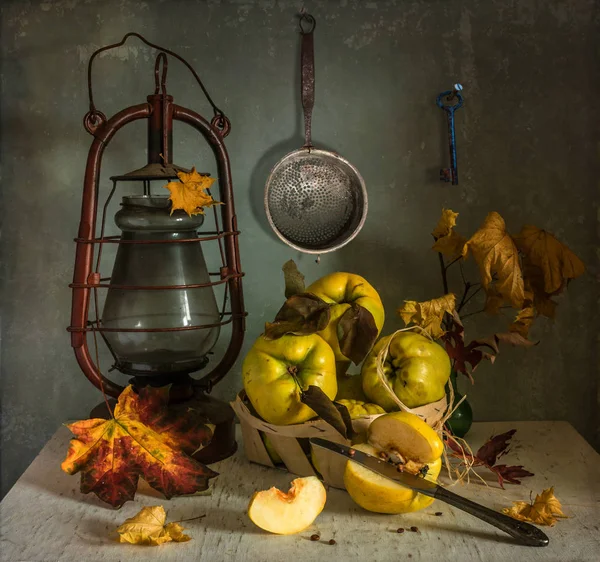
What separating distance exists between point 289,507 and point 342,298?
35 centimetres

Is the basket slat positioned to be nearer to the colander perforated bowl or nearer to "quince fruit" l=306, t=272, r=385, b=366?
"quince fruit" l=306, t=272, r=385, b=366

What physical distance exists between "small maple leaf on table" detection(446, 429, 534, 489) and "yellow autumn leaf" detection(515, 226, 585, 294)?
28 centimetres

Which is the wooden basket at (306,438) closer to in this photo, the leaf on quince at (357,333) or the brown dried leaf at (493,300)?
the leaf on quince at (357,333)

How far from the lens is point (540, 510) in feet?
3.01

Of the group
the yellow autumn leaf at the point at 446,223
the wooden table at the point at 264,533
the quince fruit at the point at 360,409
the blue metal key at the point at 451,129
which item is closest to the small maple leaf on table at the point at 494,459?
the wooden table at the point at 264,533

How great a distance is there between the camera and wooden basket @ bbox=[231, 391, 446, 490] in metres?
0.98

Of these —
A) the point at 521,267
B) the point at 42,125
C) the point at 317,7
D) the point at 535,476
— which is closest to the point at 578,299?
the point at 521,267

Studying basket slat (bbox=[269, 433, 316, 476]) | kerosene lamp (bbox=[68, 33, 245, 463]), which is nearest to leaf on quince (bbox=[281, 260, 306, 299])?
kerosene lamp (bbox=[68, 33, 245, 463])

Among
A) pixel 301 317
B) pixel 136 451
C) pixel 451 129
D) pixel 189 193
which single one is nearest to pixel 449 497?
pixel 301 317

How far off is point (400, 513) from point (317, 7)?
0.90 meters

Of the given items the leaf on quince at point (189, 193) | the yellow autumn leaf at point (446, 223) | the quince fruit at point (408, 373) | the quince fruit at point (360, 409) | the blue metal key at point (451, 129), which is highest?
the blue metal key at point (451, 129)

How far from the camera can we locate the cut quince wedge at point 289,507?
876mm

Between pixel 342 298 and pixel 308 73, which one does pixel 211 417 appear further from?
pixel 308 73

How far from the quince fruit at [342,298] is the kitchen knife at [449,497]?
18cm
